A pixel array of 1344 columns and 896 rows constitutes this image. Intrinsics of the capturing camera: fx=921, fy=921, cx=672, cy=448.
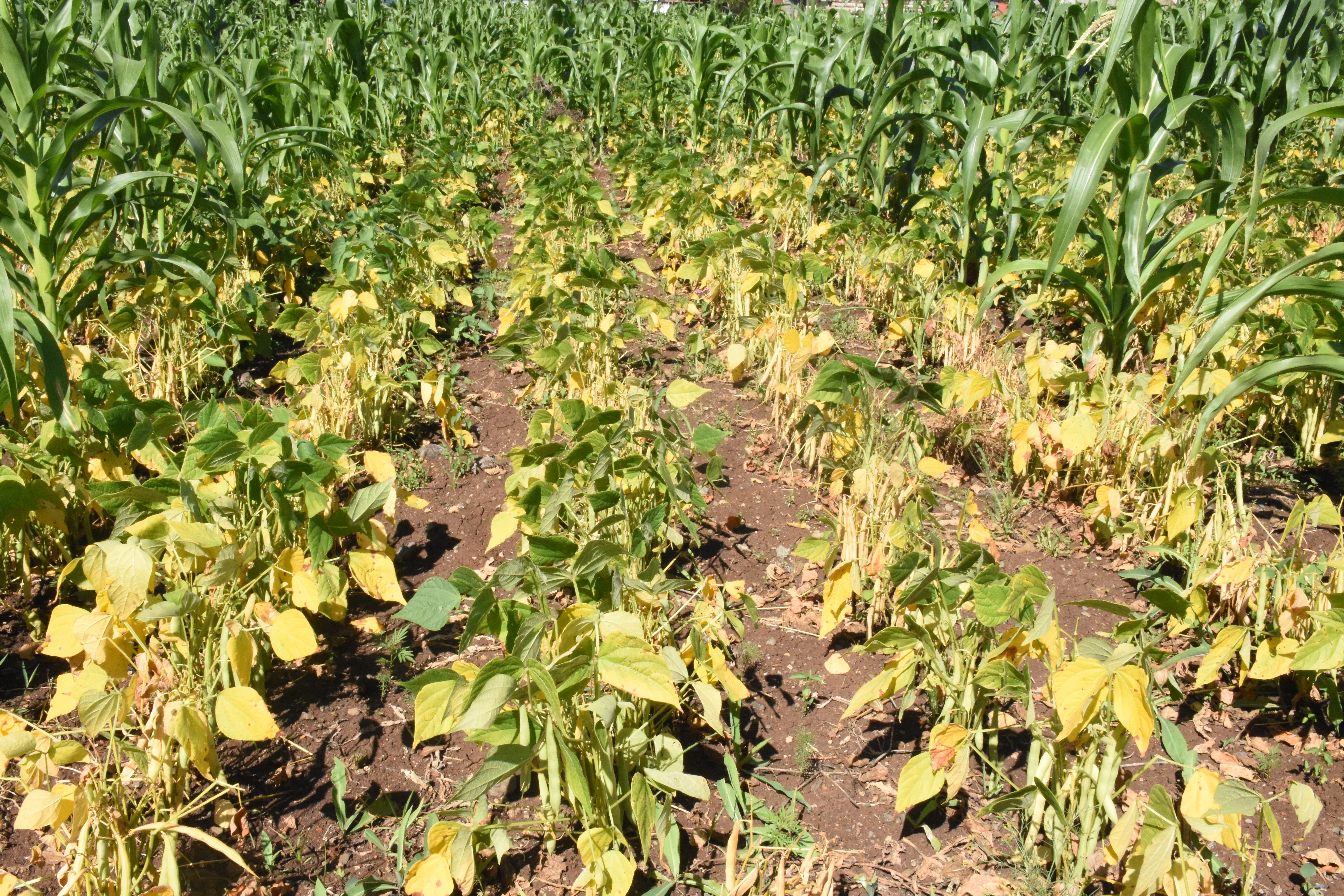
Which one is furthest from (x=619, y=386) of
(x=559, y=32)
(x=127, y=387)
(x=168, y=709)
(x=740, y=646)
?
(x=559, y=32)

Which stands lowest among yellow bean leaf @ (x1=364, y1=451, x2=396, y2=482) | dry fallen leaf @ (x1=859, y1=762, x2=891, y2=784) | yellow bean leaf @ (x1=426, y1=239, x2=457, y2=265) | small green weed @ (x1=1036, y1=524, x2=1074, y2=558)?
dry fallen leaf @ (x1=859, y1=762, x2=891, y2=784)

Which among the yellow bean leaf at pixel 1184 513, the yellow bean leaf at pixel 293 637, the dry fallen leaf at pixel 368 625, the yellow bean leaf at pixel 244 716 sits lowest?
the dry fallen leaf at pixel 368 625

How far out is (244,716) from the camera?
5.57ft

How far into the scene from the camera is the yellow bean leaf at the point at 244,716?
1681 mm

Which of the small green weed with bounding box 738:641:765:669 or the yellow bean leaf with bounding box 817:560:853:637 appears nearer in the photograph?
the yellow bean leaf with bounding box 817:560:853:637

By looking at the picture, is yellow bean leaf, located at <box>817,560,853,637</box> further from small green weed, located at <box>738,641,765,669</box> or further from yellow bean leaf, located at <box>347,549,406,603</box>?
yellow bean leaf, located at <box>347,549,406,603</box>

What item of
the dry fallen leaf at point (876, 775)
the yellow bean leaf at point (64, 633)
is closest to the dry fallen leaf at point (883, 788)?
the dry fallen leaf at point (876, 775)

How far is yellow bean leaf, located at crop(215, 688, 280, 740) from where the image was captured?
1681 mm

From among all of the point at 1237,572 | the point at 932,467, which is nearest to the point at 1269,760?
the point at 1237,572

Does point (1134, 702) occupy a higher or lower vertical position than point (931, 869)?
higher

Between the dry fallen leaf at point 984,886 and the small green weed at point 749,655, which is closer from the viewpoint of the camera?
the dry fallen leaf at point 984,886

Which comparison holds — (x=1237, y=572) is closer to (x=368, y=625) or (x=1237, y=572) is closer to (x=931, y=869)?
(x=931, y=869)

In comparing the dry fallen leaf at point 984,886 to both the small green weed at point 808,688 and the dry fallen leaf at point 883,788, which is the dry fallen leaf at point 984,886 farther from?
the small green weed at point 808,688

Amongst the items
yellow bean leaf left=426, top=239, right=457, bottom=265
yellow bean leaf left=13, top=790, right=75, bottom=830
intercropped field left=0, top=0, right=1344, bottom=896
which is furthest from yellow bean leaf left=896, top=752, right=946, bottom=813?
yellow bean leaf left=426, top=239, right=457, bottom=265
